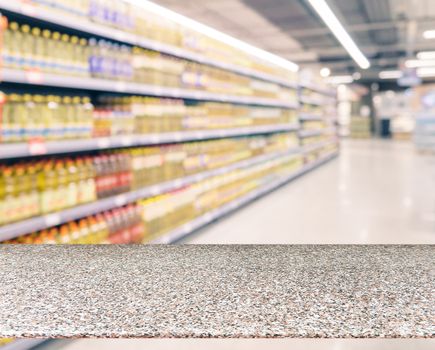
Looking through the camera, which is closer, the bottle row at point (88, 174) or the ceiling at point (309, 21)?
the bottle row at point (88, 174)

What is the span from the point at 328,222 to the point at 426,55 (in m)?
14.2

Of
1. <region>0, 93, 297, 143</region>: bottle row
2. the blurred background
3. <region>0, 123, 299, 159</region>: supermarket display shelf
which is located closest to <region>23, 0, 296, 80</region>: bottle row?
the blurred background

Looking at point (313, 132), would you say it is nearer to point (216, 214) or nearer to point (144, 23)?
point (216, 214)

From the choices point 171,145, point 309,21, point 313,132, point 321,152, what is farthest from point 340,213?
point 309,21

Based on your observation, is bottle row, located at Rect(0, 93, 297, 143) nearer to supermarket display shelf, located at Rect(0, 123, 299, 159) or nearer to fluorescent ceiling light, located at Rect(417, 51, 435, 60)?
supermarket display shelf, located at Rect(0, 123, 299, 159)

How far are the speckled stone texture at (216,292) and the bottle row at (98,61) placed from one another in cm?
150

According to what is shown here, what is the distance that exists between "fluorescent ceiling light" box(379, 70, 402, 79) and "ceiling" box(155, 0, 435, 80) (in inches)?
193

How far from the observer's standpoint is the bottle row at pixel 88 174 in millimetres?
2631

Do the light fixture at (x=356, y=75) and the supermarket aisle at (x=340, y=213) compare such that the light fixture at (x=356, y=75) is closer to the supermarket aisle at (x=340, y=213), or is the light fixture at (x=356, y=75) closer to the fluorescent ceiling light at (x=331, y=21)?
the fluorescent ceiling light at (x=331, y=21)

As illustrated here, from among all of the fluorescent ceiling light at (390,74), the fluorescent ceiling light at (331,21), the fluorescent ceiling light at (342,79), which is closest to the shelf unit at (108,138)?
the fluorescent ceiling light at (331,21)

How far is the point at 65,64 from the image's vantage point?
3.04 m

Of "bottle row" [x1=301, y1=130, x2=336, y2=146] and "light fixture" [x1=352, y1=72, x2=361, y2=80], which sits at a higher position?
"light fixture" [x1=352, y1=72, x2=361, y2=80]

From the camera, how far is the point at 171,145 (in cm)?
461

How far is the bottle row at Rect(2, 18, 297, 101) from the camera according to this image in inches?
107
